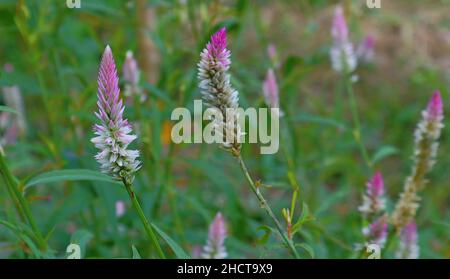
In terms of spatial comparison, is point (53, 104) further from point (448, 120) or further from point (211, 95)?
point (448, 120)

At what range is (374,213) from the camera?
181 centimetres

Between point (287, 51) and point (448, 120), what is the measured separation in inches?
44.3

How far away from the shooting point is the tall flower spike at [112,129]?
47.6 inches

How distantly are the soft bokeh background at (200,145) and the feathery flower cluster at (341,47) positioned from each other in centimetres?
13

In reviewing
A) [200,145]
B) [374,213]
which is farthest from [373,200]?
[200,145]

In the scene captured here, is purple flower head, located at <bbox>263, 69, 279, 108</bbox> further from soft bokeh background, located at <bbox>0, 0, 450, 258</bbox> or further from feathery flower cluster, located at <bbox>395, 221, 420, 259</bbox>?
feathery flower cluster, located at <bbox>395, 221, 420, 259</bbox>

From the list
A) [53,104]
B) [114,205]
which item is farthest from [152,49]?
[114,205]

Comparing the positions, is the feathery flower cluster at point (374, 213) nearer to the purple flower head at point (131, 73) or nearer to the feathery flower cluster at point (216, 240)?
the feathery flower cluster at point (216, 240)

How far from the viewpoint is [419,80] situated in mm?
2730

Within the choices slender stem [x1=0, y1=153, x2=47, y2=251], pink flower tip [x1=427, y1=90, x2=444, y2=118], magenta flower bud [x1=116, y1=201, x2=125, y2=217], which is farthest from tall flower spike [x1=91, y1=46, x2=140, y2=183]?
magenta flower bud [x1=116, y1=201, x2=125, y2=217]

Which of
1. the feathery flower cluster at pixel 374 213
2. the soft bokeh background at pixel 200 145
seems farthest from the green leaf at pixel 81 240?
the feathery flower cluster at pixel 374 213

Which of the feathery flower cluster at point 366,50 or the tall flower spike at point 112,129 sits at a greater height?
the feathery flower cluster at point 366,50

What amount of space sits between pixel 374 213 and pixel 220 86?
0.68 metres

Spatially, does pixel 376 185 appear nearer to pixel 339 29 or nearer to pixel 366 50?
pixel 339 29
